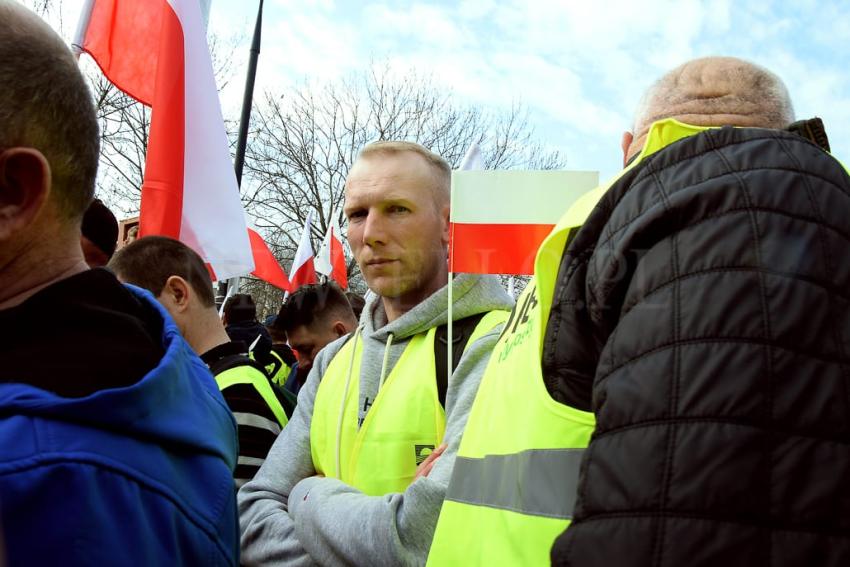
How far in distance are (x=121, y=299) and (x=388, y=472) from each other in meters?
1.13

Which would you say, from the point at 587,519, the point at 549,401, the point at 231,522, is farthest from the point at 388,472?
the point at 587,519

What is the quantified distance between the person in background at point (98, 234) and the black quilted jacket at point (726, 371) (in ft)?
9.65

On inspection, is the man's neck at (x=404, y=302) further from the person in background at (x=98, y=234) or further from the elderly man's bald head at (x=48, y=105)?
the person in background at (x=98, y=234)

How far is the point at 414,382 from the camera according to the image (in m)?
2.21

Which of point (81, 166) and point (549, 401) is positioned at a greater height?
point (81, 166)

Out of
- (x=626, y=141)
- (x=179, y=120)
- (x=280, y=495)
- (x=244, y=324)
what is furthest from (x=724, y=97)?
(x=244, y=324)

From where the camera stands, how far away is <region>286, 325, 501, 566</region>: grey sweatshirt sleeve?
70.6 inches

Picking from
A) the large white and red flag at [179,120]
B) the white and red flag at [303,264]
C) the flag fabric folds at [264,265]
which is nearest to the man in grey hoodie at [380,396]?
the large white and red flag at [179,120]

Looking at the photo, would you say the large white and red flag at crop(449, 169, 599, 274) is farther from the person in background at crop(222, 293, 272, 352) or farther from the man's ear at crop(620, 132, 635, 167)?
the person in background at crop(222, 293, 272, 352)

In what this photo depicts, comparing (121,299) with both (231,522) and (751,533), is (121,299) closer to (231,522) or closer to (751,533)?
(231,522)

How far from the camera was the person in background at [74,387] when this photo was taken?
3.05 feet

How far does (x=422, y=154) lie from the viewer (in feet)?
8.44

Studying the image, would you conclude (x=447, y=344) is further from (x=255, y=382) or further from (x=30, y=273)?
(x=30, y=273)

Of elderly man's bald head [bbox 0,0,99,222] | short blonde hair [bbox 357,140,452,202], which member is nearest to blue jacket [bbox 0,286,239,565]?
elderly man's bald head [bbox 0,0,99,222]
